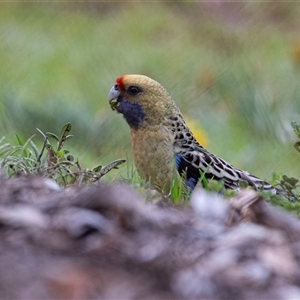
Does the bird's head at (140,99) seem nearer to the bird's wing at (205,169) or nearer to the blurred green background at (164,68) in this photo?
the bird's wing at (205,169)

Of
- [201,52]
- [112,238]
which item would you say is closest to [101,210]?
[112,238]

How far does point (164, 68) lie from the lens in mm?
9836

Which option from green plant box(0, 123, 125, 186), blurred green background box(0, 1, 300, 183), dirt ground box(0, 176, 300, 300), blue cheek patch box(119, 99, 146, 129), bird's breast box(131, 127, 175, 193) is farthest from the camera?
blurred green background box(0, 1, 300, 183)

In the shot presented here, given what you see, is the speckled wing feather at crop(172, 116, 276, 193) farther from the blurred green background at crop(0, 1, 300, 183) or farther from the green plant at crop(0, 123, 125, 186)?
the blurred green background at crop(0, 1, 300, 183)

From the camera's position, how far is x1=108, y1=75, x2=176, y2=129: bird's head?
4754 millimetres

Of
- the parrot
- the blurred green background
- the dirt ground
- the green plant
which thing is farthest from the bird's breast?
the dirt ground

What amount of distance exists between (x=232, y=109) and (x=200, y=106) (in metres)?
0.78

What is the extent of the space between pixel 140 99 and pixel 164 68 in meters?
5.09

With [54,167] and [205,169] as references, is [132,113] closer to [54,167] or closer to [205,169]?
[205,169]

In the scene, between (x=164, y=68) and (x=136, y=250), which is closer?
(x=136, y=250)

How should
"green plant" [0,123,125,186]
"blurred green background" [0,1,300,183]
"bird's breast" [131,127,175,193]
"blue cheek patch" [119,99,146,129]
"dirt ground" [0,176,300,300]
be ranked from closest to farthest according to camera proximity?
"dirt ground" [0,176,300,300], "green plant" [0,123,125,186], "bird's breast" [131,127,175,193], "blue cheek patch" [119,99,146,129], "blurred green background" [0,1,300,183]

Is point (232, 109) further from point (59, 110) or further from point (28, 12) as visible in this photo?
point (28, 12)

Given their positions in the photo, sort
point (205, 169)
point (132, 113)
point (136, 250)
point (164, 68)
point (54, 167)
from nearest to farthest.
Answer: point (136, 250), point (54, 167), point (205, 169), point (132, 113), point (164, 68)

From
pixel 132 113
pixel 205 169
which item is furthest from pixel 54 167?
pixel 132 113
